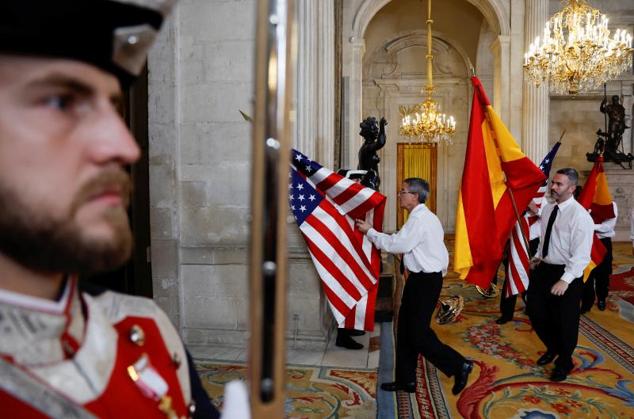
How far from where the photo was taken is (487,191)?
415 centimetres

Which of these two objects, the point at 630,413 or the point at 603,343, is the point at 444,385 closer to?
the point at 630,413

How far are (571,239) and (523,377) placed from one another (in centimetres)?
126

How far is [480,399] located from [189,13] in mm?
4059

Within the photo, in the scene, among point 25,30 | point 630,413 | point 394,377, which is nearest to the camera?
point 25,30

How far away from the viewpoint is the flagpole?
1.67 feet

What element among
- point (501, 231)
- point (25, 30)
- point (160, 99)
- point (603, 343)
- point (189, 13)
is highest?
point (189, 13)

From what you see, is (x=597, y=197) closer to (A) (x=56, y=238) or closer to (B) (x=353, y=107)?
(B) (x=353, y=107)

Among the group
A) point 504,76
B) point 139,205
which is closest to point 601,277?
point 139,205

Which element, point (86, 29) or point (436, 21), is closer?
point (86, 29)

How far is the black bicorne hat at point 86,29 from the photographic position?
1.91 ft

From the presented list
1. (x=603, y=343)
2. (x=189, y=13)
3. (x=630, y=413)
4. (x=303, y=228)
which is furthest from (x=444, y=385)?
(x=189, y=13)

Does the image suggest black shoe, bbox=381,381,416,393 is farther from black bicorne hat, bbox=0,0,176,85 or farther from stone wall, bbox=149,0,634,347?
black bicorne hat, bbox=0,0,176,85

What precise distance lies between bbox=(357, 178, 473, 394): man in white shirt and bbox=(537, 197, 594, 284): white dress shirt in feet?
3.44

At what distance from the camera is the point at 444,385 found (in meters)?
4.02
